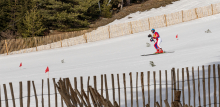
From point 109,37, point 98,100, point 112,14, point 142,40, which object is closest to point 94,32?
point 109,37

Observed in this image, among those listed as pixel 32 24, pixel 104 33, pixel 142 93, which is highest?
pixel 32 24

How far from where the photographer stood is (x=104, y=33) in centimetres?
2733

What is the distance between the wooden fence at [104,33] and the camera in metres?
25.1

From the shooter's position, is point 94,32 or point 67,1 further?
point 67,1

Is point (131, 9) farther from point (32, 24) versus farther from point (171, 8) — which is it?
point (32, 24)

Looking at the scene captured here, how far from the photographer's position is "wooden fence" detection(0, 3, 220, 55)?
82.5 ft

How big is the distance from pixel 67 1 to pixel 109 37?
13.4 meters

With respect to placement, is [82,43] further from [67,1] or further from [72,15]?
[67,1]

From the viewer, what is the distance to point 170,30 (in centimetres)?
2523

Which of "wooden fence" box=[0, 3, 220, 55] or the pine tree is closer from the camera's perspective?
"wooden fence" box=[0, 3, 220, 55]

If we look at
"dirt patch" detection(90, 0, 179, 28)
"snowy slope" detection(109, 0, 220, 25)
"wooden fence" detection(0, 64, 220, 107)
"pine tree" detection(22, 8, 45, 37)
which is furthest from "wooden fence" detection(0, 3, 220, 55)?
"wooden fence" detection(0, 64, 220, 107)

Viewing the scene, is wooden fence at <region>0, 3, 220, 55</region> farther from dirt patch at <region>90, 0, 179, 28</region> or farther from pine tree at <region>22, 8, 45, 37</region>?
dirt patch at <region>90, 0, 179, 28</region>

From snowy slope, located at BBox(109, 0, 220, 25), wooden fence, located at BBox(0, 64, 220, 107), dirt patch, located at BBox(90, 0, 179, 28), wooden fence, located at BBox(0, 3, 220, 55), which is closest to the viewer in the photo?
wooden fence, located at BBox(0, 64, 220, 107)

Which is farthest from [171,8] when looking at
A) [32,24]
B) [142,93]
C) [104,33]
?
[142,93]
